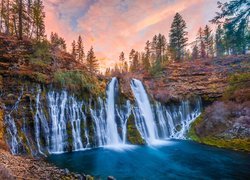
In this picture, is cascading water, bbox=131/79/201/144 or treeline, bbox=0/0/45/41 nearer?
cascading water, bbox=131/79/201/144

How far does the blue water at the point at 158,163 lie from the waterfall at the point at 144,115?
382 cm

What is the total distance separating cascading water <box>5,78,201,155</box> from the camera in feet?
45.6

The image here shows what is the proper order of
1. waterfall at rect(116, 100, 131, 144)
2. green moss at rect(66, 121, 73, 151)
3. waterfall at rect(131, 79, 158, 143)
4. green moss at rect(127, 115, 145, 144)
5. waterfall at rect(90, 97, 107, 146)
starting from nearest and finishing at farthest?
1. green moss at rect(66, 121, 73, 151)
2. waterfall at rect(90, 97, 107, 146)
3. green moss at rect(127, 115, 145, 144)
4. waterfall at rect(116, 100, 131, 144)
5. waterfall at rect(131, 79, 158, 143)

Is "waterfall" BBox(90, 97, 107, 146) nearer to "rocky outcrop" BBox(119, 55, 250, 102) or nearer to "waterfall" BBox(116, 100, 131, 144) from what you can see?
"waterfall" BBox(116, 100, 131, 144)

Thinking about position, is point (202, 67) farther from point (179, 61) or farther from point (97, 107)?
point (97, 107)

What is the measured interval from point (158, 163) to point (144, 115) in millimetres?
9709

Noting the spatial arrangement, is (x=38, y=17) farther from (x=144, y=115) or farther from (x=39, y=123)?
(x=144, y=115)

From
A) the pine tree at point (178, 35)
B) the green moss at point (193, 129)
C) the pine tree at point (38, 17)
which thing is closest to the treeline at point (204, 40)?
the pine tree at point (178, 35)

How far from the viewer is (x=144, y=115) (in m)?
22.4

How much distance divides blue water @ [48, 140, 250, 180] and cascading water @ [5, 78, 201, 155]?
5.05 ft

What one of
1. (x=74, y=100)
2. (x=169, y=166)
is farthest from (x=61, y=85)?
(x=169, y=166)

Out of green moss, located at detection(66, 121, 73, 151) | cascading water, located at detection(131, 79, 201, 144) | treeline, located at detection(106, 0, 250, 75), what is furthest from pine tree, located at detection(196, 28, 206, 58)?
green moss, located at detection(66, 121, 73, 151)

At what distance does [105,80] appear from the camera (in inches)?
901

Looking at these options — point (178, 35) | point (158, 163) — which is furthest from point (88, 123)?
point (178, 35)
